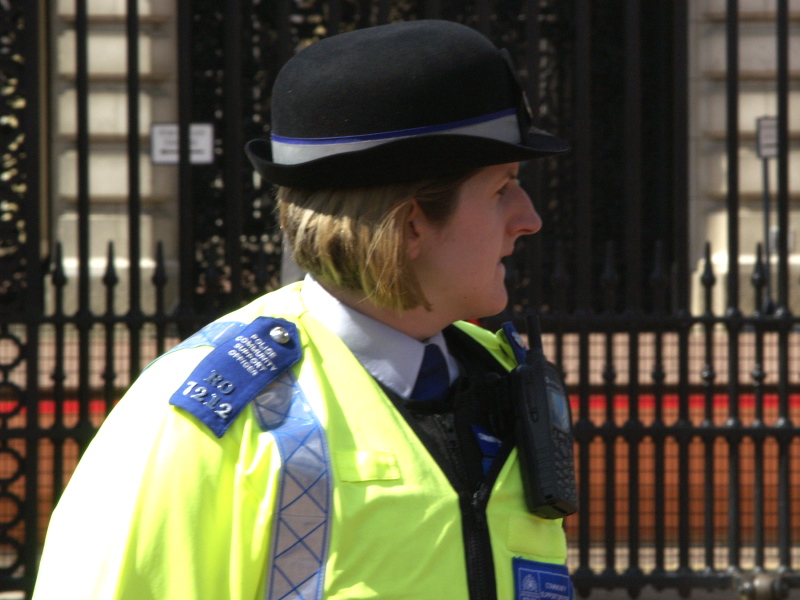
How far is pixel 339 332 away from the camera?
1478 mm

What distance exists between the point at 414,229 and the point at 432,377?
22 cm

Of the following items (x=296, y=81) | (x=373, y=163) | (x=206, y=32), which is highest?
(x=206, y=32)

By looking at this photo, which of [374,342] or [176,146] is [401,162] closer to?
[374,342]

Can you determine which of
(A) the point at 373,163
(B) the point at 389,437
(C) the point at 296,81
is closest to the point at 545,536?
(B) the point at 389,437

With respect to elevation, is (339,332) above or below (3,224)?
below

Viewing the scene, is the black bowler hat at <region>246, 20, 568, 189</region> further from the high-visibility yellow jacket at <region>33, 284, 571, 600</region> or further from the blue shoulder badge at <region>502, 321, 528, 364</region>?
the blue shoulder badge at <region>502, 321, 528, 364</region>

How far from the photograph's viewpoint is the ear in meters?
1.46

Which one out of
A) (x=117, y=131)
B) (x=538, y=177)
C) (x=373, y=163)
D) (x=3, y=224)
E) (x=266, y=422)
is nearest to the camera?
(x=266, y=422)

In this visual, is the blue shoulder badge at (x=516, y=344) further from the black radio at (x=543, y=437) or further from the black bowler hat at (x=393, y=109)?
the black bowler hat at (x=393, y=109)

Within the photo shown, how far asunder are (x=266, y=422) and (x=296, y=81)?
18.3 inches

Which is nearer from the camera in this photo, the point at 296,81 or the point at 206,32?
the point at 296,81

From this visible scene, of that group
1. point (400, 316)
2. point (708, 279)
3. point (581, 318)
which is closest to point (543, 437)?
point (400, 316)

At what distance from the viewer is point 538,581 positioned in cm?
142

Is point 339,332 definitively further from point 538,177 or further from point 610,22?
point 610,22
